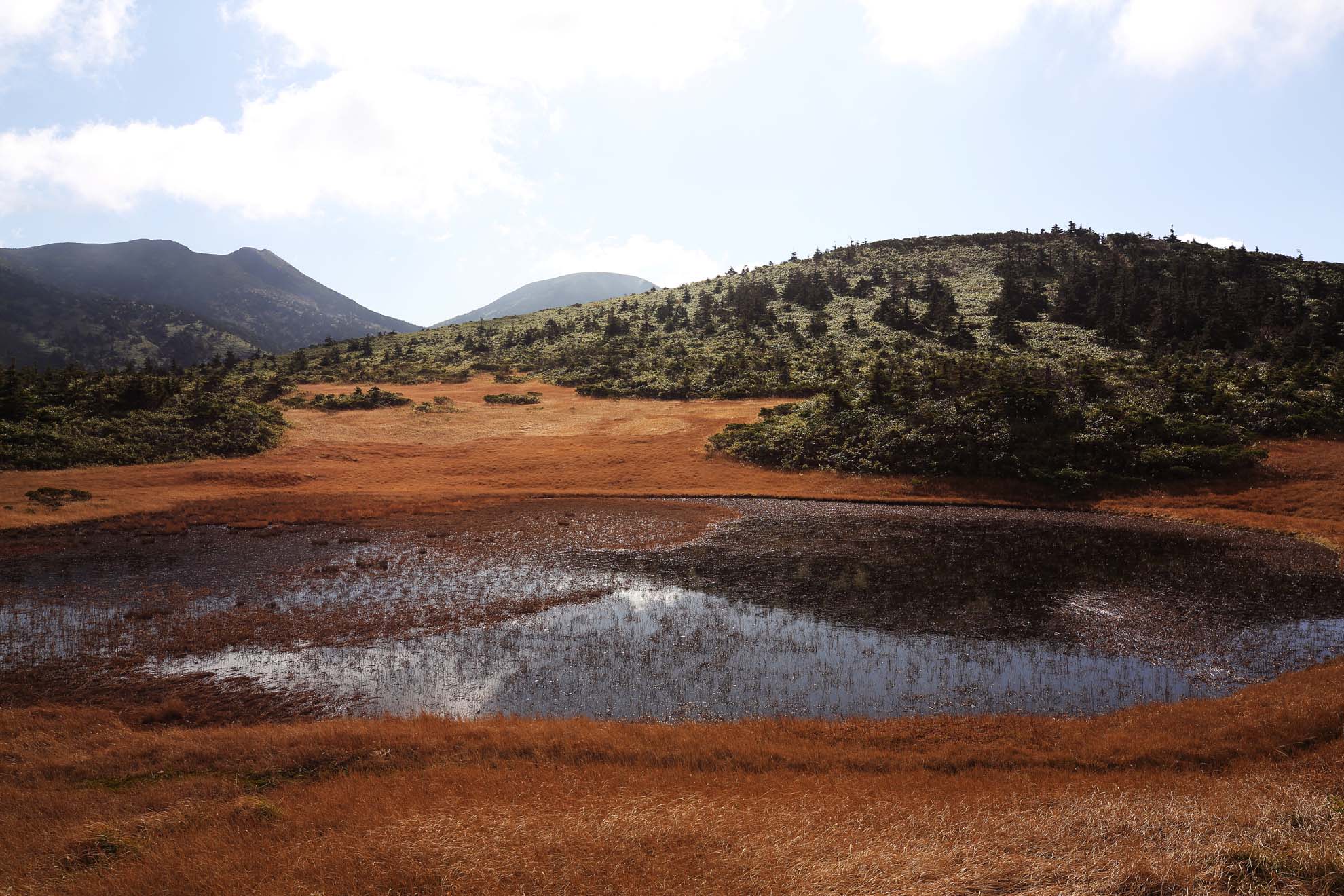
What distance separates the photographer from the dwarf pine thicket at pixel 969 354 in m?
40.6

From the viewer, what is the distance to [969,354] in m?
66.4

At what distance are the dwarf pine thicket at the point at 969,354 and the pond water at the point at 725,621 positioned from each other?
45.9 ft

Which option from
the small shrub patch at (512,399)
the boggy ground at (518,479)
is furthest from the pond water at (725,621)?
the small shrub patch at (512,399)

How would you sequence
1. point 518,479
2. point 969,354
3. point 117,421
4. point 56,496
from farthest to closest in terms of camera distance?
point 969,354 < point 117,421 < point 518,479 < point 56,496

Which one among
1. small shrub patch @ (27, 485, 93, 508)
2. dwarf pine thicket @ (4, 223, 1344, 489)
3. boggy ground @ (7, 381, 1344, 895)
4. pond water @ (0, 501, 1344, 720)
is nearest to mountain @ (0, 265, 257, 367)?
dwarf pine thicket @ (4, 223, 1344, 489)

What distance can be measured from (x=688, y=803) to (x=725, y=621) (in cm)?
1030

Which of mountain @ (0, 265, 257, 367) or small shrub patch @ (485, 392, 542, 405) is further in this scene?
mountain @ (0, 265, 257, 367)

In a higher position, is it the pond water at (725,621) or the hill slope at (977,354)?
the hill slope at (977,354)

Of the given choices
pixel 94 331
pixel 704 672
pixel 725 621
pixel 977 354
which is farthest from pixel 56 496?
pixel 94 331

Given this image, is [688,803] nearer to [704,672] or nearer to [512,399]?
[704,672]

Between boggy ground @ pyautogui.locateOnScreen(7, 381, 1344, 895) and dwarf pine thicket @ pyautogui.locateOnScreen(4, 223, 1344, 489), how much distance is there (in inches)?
1162

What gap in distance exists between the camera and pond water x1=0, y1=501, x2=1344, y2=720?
48.6 ft

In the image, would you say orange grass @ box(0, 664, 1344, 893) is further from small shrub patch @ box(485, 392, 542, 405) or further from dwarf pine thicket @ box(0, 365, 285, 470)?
small shrub patch @ box(485, 392, 542, 405)

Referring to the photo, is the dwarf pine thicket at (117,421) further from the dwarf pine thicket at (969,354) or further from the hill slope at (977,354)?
the hill slope at (977,354)
